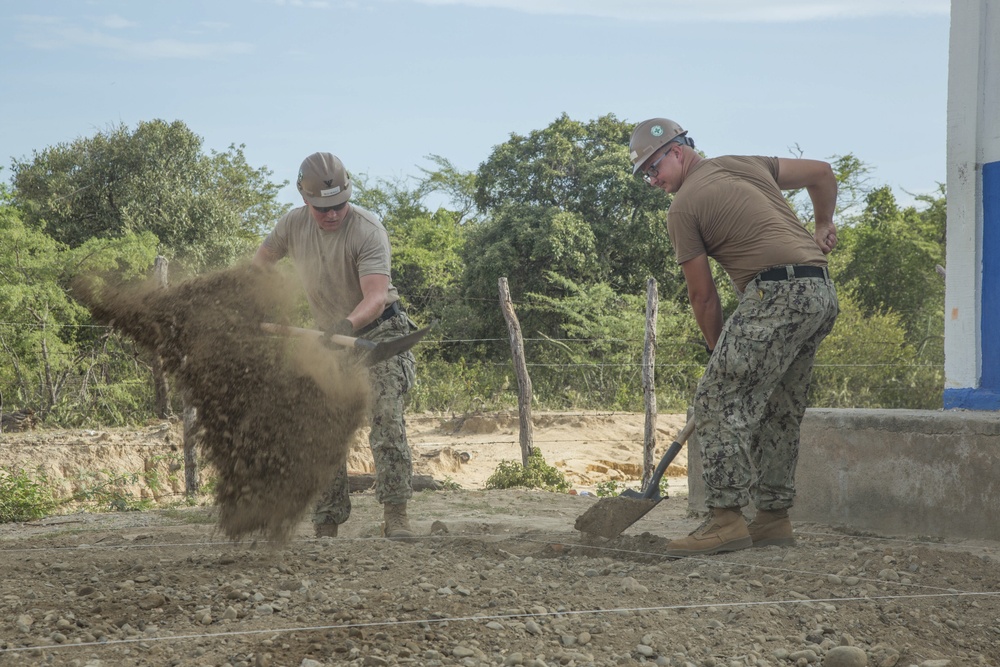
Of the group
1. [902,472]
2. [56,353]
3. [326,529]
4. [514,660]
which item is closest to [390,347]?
[326,529]

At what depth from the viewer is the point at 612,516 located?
4.50 m

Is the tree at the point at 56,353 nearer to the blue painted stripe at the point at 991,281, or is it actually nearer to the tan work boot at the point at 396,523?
the tan work boot at the point at 396,523

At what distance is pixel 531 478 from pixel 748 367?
562 centimetres

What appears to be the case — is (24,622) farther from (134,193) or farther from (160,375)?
(134,193)

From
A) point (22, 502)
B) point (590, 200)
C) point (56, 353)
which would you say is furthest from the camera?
point (590, 200)

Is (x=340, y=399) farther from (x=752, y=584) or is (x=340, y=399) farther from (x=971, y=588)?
(x=971, y=588)

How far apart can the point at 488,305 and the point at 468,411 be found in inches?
250

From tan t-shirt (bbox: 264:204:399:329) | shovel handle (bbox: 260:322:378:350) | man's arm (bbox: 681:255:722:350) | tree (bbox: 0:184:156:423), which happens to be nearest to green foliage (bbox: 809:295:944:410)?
tree (bbox: 0:184:156:423)

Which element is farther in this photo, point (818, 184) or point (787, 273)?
point (818, 184)

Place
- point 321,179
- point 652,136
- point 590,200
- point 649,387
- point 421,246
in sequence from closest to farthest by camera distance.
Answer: point 652,136 < point 321,179 < point 649,387 < point 590,200 < point 421,246

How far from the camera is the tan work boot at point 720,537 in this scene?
4.12 metres

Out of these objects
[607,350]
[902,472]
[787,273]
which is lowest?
[902,472]

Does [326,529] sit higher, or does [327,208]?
[327,208]

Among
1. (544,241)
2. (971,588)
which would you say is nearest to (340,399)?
(971,588)
